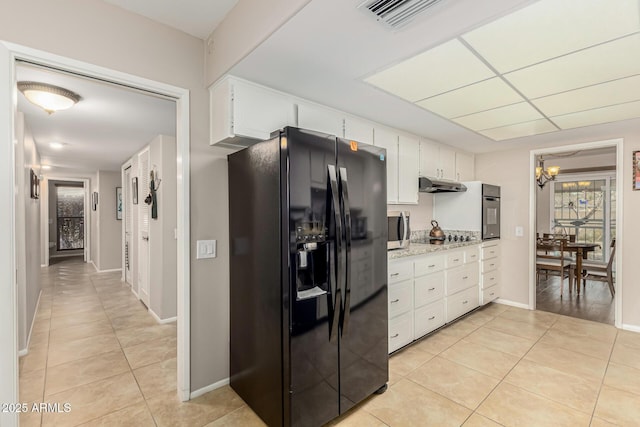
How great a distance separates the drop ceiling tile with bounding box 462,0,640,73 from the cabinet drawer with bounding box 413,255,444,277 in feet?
6.09

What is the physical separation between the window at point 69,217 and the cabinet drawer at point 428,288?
11161mm

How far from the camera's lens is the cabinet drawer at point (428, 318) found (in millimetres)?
3109

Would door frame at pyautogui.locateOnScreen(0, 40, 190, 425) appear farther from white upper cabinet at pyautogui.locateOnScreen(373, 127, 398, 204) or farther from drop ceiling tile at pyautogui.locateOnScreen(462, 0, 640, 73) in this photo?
white upper cabinet at pyautogui.locateOnScreen(373, 127, 398, 204)

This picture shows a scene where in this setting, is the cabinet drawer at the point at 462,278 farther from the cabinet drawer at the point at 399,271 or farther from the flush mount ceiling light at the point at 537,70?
the flush mount ceiling light at the point at 537,70

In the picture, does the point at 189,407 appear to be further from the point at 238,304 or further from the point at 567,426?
the point at 567,426

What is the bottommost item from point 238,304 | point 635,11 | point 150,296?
point 150,296

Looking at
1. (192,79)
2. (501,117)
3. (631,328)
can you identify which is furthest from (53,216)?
(631,328)

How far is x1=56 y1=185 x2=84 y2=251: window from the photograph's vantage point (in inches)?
379

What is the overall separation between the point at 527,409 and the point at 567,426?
0.72ft

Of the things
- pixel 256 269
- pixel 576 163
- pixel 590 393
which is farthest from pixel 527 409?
pixel 576 163

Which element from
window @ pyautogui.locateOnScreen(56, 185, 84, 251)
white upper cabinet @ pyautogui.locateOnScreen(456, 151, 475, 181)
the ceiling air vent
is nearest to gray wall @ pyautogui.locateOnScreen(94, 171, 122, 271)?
window @ pyautogui.locateOnScreen(56, 185, 84, 251)

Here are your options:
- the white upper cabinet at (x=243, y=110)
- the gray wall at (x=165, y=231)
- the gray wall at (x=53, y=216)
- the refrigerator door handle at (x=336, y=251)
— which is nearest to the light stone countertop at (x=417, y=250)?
the refrigerator door handle at (x=336, y=251)

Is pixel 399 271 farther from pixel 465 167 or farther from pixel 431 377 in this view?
pixel 465 167

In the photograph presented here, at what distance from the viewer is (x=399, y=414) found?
2.08 metres
